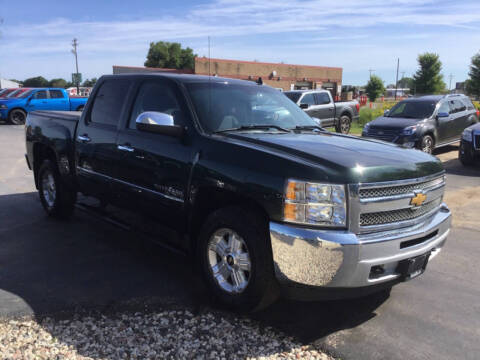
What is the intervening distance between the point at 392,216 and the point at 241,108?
5.94 feet

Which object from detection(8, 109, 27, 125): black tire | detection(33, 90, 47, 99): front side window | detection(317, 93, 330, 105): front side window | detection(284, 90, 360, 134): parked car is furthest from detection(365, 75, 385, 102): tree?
detection(8, 109, 27, 125): black tire

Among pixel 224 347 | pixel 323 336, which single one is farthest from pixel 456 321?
pixel 224 347

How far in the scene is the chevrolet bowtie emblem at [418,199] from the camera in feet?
10.6

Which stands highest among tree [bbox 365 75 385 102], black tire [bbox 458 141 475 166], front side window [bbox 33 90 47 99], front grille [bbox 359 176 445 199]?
tree [bbox 365 75 385 102]

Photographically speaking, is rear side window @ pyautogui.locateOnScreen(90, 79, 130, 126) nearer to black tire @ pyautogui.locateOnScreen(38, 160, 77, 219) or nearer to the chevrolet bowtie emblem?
black tire @ pyautogui.locateOnScreen(38, 160, 77, 219)

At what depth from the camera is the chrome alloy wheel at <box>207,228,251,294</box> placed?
3.30 m

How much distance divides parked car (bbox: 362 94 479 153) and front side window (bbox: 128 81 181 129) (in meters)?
8.33

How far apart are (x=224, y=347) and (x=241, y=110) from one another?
2175mm

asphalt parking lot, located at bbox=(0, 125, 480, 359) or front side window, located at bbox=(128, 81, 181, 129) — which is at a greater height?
front side window, located at bbox=(128, 81, 181, 129)

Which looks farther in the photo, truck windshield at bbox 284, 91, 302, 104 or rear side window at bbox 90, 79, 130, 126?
truck windshield at bbox 284, 91, 302, 104

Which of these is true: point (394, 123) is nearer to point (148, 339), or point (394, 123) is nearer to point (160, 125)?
point (160, 125)

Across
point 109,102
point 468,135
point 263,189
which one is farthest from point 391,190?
point 468,135

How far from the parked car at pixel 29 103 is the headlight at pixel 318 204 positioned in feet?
70.5

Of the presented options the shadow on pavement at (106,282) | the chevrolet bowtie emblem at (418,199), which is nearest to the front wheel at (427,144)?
the shadow on pavement at (106,282)
